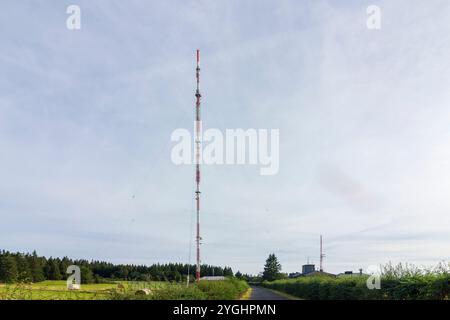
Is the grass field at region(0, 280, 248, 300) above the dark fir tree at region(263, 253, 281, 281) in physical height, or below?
above

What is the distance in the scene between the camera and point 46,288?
1111cm

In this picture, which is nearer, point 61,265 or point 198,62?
point 198,62

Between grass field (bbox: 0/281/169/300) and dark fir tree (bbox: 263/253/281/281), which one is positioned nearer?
grass field (bbox: 0/281/169/300)

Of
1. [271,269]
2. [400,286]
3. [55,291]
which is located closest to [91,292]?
[55,291]

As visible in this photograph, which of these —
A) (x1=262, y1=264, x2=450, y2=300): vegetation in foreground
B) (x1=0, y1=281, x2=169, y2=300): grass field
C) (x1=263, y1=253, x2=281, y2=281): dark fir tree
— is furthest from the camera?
(x1=263, y1=253, x2=281, y2=281): dark fir tree

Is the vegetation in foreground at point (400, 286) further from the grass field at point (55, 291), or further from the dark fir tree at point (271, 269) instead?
the dark fir tree at point (271, 269)

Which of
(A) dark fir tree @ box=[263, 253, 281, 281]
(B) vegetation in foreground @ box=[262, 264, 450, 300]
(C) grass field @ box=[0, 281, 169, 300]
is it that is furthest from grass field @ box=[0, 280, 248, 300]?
(A) dark fir tree @ box=[263, 253, 281, 281]

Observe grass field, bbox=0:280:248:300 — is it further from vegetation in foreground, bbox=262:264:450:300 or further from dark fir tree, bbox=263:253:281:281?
dark fir tree, bbox=263:253:281:281

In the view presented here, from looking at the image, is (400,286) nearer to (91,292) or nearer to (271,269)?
(91,292)

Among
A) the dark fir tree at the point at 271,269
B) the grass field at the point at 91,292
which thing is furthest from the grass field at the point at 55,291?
the dark fir tree at the point at 271,269

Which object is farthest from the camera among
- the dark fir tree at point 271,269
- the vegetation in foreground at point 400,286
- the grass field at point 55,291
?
the dark fir tree at point 271,269
